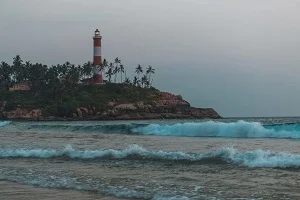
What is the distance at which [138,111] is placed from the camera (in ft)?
337

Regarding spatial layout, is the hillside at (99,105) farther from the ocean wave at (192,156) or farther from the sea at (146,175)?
the sea at (146,175)

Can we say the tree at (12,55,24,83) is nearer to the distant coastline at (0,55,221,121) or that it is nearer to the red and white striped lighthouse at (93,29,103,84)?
the distant coastline at (0,55,221,121)

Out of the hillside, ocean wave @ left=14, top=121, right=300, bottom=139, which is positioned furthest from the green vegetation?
ocean wave @ left=14, top=121, right=300, bottom=139

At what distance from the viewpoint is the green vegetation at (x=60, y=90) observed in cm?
9769

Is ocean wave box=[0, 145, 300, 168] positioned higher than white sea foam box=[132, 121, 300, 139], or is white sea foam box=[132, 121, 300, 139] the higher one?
white sea foam box=[132, 121, 300, 139]

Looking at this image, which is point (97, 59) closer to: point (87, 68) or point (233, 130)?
point (87, 68)

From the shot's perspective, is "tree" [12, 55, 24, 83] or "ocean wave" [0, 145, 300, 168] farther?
"tree" [12, 55, 24, 83]

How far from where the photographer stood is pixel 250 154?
13.9 meters

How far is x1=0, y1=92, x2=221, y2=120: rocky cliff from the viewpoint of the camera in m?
93.3

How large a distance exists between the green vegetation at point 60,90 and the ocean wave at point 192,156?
254ft

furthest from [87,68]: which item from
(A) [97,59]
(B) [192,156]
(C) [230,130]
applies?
(B) [192,156]

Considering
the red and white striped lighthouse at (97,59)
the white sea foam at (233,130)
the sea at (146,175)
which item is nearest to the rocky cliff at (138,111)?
the red and white striped lighthouse at (97,59)

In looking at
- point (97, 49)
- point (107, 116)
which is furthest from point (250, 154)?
point (97, 49)

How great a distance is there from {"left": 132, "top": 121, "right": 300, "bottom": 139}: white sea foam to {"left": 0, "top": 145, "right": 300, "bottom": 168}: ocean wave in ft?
48.1
